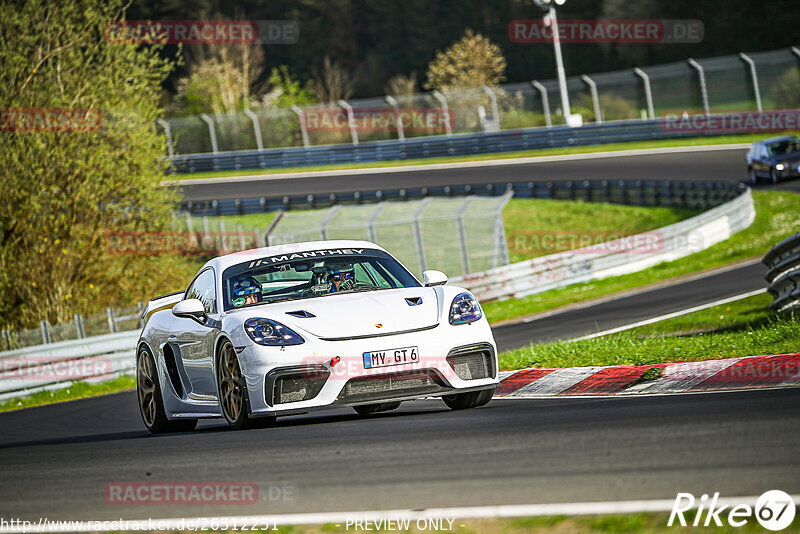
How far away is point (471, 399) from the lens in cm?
865

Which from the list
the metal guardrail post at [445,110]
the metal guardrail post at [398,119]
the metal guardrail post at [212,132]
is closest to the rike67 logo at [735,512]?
the metal guardrail post at [445,110]

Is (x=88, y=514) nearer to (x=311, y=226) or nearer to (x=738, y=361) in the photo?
(x=738, y=361)

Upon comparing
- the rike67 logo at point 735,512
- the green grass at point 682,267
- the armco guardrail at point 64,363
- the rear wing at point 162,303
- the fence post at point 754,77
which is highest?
the fence post at point 754,77

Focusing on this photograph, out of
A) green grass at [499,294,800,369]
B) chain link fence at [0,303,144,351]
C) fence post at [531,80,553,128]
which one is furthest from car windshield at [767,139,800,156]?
chain link fence at [0,303,144,351]

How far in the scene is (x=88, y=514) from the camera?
566 centimetres

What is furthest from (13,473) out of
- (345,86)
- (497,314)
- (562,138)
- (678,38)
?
(345,86)

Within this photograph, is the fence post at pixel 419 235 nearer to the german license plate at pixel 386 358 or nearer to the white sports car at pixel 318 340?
the white sports car at pixel 318 340

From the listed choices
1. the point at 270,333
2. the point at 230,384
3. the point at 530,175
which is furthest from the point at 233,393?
the point at 530,175

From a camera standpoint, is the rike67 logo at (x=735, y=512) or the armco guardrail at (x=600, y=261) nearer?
the rike67 logo at (x=735, y=512)

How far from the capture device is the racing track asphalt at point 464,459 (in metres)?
4.93

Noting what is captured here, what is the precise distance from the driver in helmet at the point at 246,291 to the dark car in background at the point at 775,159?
26.5 metres

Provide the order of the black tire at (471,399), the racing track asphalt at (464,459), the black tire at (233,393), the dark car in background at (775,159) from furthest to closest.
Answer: the dark car in background at (775,159) → the black tire at (471,399) → the black tire at (233,393) → the racing track asphalt at (464,459)

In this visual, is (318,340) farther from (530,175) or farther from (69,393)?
(530,175)

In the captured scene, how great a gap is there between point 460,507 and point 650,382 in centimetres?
433
